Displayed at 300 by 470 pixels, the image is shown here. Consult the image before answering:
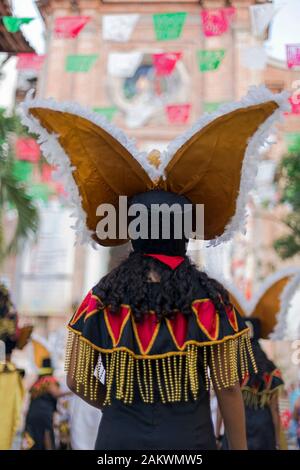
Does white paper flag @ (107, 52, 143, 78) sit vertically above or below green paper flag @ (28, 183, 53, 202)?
above

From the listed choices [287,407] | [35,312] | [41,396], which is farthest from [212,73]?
[41,396]

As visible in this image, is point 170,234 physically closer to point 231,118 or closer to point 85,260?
point 231,118

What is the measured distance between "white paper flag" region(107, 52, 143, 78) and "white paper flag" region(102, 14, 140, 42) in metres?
2.32

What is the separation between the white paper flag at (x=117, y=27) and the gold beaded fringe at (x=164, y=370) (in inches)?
508

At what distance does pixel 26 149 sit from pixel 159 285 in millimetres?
7515

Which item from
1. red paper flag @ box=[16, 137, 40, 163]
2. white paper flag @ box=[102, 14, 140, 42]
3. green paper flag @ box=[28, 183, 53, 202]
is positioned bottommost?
red paper flag @ box=[16, 137, 40, 163]

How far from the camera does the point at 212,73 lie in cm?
1722

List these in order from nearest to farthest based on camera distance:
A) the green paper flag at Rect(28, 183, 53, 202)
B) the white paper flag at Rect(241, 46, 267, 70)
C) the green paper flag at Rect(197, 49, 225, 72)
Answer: the white paper flag at Rect(241, 46, 267, 70) < the green paper flag at Rect(197, 49, 225, 72) < the green paper flag at Rect(28, 183, 53, 202)

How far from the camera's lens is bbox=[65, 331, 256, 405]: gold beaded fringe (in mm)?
1645

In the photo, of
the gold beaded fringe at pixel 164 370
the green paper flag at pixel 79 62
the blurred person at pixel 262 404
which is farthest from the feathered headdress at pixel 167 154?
the green paper flag at pixel 79 62

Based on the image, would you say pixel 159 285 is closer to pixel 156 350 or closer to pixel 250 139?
pixel 156 350

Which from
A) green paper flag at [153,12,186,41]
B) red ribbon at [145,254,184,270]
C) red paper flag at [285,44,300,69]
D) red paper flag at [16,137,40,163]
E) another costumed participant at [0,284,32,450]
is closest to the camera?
red ribbon at [145,254,184,270]

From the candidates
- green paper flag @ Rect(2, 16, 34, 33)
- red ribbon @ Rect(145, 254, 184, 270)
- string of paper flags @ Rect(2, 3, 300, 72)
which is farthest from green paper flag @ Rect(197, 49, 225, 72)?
red ribbon @ Rect(145, 254, 184, 270)

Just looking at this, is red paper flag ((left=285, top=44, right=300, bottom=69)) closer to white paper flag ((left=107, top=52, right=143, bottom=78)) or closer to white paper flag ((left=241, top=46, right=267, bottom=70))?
white paper flag ((left=241, top=46, right=267, bottom=70))
